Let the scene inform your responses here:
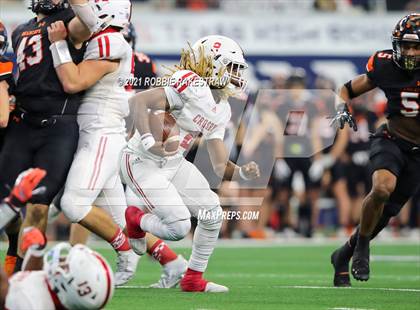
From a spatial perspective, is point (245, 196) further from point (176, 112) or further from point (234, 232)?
point (176, 112)

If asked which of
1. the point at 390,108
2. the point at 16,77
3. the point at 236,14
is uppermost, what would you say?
the point at 16,77

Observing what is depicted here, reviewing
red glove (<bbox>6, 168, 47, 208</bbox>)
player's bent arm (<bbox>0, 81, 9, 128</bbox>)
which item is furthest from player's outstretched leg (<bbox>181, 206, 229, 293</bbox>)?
red glove (<bbox>6, 168, 47, 208</bbox>)

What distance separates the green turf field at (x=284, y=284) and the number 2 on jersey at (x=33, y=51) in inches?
61.5

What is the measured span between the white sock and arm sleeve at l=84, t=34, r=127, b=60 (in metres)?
1.28

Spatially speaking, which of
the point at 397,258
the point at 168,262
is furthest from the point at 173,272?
the point at 397,258

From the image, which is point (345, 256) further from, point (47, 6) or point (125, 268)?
point (47, 6)

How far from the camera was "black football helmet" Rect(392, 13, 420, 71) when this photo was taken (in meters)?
7.45

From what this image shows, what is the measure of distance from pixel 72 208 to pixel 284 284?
1.96m

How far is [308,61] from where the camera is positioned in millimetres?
17734

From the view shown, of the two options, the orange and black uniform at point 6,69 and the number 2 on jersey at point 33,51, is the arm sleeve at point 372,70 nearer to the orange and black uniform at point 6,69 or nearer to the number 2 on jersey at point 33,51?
the number 2 on jersey at point 33,51

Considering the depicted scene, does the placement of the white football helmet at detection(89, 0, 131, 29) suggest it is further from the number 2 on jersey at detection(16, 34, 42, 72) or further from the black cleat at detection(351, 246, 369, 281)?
the black cleat at detection(351, 246, 369, 281)

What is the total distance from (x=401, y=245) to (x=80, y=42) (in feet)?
23.9

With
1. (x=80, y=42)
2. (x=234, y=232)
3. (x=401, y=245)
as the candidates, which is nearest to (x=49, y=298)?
(x=80, y=42)

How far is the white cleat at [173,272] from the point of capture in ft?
24.5
